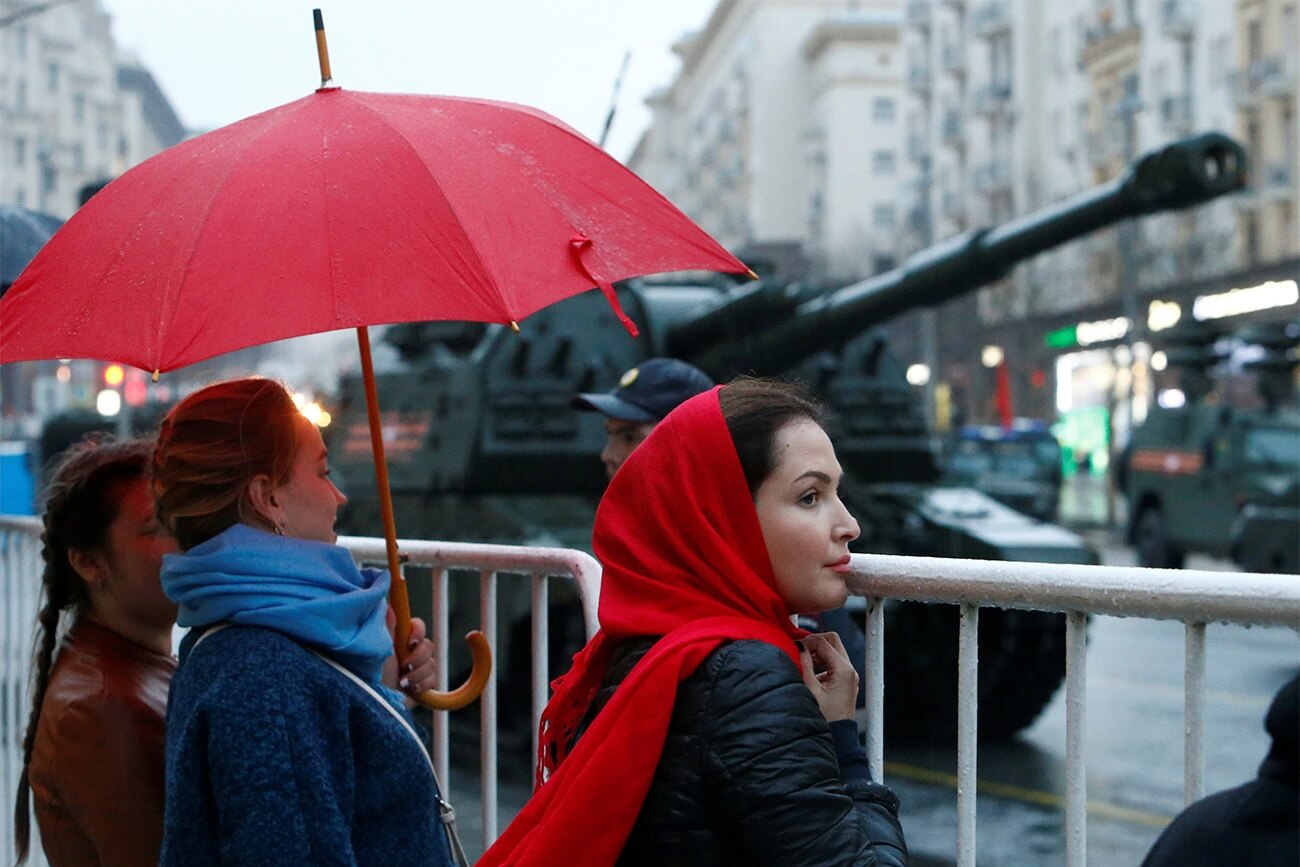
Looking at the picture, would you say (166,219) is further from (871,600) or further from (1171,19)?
(1171,19)

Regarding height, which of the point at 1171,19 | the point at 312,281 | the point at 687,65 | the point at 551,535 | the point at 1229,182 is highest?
the point at 687,65

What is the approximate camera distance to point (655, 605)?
81.6 inches

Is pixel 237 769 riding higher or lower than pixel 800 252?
lower

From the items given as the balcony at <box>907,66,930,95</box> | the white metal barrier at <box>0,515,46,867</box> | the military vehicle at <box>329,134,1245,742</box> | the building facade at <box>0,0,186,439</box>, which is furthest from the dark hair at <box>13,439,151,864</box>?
the balcony at <box>907,66,930,95</box>

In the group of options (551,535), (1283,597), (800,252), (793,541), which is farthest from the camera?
(800,252)

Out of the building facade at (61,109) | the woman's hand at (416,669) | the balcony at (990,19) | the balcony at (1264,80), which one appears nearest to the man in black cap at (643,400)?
the woman's hand at (416,669)

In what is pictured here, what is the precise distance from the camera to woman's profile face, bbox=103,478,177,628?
2803 millimetres

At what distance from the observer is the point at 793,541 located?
6.96 feet

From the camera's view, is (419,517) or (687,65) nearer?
(419,517)

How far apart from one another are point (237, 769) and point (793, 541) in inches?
29.5

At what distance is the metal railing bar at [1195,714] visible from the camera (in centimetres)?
207

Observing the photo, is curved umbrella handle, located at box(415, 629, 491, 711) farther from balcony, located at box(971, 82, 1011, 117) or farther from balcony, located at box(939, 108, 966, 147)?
balcony, located at box(939, 108, 966, 147)

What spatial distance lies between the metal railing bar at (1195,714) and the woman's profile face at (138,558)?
5.25ft

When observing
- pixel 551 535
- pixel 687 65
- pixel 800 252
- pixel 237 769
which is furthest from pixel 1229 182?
pixel 687 65
